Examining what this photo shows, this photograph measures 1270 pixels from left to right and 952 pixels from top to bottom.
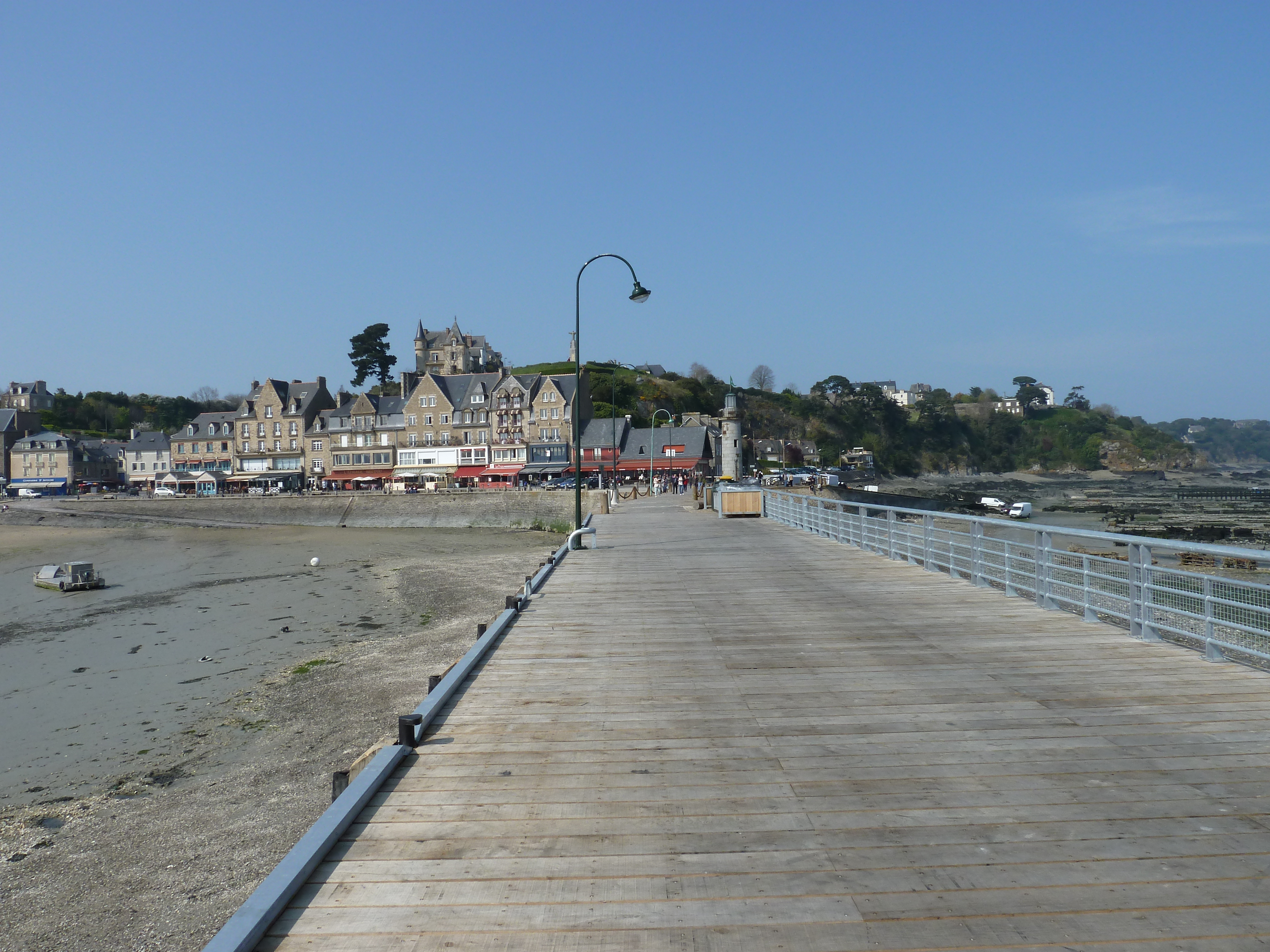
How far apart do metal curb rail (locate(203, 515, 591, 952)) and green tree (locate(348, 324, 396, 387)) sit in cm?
12550

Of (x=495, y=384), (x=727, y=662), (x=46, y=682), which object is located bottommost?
(x=46, y=682)

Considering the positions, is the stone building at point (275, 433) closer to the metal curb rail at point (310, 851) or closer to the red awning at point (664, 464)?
the red awning at point (664, 464)

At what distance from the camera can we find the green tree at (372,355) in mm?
124438

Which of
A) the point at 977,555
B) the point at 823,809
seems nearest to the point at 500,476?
the point at 977,555

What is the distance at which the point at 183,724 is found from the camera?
41.8 feet

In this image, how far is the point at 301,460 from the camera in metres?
94.5

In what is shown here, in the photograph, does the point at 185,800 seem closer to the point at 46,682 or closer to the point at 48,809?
the point at 48,809

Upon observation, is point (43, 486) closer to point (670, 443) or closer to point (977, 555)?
point (670, 443)

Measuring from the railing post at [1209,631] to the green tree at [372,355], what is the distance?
12650 centimetres

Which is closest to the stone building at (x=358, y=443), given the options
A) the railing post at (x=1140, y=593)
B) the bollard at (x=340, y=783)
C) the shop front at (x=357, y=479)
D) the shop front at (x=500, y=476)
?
the shop front at (x=357, y=479)

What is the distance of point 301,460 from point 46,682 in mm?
82393

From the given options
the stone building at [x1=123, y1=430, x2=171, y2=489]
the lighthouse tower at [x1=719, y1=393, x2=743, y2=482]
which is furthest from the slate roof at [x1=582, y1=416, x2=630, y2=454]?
the stone building at [x1=123, y1=430, x2=171, y2=489]

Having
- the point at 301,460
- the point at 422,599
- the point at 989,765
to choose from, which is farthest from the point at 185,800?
the point at 301,460

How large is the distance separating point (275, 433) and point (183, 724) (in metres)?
90.3
